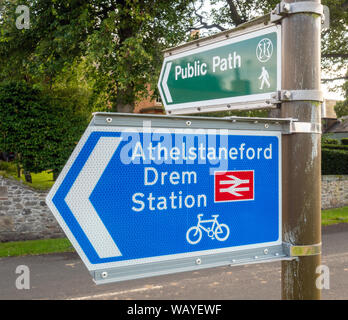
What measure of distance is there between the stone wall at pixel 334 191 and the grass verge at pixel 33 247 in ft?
35.2

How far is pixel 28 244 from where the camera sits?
998 centimetres

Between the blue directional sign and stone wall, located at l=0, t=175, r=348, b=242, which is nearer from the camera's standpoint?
the blue directional sign

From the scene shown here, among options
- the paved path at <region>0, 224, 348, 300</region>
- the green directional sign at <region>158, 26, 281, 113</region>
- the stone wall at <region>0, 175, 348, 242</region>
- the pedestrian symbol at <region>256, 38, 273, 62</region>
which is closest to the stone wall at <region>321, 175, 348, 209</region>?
the paved path at <region>0, 224, 348, 300</region>

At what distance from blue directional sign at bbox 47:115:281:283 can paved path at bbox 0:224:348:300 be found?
4772 millimetres

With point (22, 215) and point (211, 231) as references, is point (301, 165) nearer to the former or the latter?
point (211, 231)

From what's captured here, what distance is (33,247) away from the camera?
31.8 feet

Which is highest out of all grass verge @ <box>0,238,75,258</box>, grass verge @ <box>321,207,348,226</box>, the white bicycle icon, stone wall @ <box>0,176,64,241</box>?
the white bicycle icon

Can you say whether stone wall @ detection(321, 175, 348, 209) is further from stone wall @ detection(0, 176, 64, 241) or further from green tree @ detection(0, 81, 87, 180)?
stone wall @ detection(0, 176, 64, 241)

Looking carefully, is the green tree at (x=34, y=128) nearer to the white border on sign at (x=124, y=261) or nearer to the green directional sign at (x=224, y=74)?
the green directional sign at (x=224, y=74)

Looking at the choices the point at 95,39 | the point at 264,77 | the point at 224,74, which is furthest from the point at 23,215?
the point at 264,77

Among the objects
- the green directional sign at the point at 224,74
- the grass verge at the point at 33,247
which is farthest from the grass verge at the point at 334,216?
the green directional sign at the point at 224,74

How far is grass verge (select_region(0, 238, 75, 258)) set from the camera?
9.23m

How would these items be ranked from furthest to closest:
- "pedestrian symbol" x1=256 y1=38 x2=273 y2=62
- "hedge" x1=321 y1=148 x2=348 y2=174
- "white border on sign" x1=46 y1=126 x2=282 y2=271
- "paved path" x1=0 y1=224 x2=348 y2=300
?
"hedge" x1=321 y1=148 x2=348 y2=174 < "paved path" x1=0 y1=224 x2=348 y2=300 < "pedestrian symbol" x1=256 y1=38 x2=273 y2=62 < "white border on sign" x1=46 y1=126 x2=282 y2=271

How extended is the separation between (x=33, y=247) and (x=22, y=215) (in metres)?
1.24
